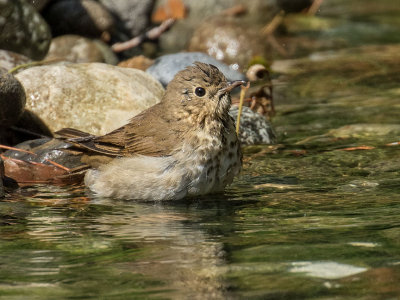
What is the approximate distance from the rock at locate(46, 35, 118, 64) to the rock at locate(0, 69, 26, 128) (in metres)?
3.93

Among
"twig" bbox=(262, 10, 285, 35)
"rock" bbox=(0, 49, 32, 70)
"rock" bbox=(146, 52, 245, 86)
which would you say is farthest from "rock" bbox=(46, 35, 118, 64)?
"twig" bbox=(262, 10, 285, 35)

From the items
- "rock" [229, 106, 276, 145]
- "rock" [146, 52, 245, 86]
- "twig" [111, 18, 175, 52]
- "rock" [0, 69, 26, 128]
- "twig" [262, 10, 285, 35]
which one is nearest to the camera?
"rock" [0, 69, 26, 128]

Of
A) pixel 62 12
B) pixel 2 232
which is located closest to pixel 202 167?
pixel 2 232

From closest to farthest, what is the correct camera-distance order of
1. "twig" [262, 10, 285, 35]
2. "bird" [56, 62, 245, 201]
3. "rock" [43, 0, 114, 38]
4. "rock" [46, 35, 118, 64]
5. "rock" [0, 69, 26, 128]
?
"bird" [56, 62, 245, 201] < "rock" [0, 69, 26, 128] < "rock" [46, 35, 118, 64] < "rock" [43, 0, 114, 38] < "twig" [262, 10, 285, 35]

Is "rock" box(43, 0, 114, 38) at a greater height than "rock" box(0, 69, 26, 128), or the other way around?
"rock" box(43, 0, 114, 38)

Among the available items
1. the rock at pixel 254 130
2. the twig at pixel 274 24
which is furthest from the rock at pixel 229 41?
the rock at pixel 254 130

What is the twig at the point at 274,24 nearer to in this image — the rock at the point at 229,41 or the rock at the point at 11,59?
the rock at the point at 229,41

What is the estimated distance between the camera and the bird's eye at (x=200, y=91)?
19.1ft

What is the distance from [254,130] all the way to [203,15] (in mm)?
7361

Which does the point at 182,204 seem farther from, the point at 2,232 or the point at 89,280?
the point at 89,280

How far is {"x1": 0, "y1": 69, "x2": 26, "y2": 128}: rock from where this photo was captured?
23.3ft

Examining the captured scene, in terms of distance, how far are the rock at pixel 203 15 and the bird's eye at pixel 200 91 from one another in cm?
830

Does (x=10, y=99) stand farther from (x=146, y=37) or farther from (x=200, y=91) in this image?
(x=146, y=37)

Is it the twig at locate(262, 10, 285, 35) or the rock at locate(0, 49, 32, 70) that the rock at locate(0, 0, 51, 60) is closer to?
the rock at locate(0, 49, 32, 70)
